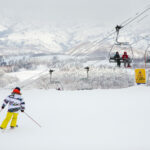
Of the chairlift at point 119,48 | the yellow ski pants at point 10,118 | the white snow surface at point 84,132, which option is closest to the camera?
the white snow surface at point 84,132

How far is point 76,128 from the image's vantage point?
32.4 ft

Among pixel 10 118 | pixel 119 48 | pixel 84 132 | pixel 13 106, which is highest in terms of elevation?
pixel 119 48

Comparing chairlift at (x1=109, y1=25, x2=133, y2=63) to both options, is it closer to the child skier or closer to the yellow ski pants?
the child skier

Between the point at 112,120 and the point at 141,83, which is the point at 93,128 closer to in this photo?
the point at 112,120

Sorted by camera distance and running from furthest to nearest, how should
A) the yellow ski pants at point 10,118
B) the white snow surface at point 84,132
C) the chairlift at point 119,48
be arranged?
the chairlift at point 119,48 < the yellow ski pants at point 10,118 < the white snow surface at point 84,132

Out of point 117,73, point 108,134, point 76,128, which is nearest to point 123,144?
point 108,134

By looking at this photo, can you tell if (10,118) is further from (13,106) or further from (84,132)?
(84,132)

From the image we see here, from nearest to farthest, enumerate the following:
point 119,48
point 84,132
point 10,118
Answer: point 84,132 → point 10,118 → point 119,48

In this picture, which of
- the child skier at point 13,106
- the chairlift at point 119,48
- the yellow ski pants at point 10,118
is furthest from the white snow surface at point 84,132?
the chairlift at point 119,48

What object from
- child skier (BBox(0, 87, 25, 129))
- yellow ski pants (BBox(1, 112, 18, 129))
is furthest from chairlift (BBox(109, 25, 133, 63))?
yellow ski pants (BBox(1, 112, 18, 129))

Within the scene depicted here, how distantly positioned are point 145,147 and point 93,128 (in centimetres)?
304

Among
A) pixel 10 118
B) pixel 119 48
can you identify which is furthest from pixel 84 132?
pixel 119 48

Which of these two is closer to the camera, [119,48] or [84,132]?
[84,132]

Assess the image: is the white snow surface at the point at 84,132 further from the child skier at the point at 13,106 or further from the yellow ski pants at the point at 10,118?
the child skier at the point at 13,106
